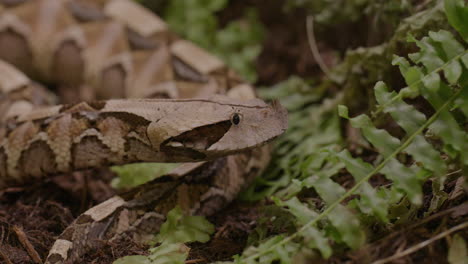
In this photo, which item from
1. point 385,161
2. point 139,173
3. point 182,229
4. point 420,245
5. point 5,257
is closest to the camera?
point 420,245

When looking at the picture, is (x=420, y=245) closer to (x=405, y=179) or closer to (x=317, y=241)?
(x=405, y=179)

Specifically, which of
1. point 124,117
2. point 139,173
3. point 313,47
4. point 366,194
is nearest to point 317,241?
point 366,194

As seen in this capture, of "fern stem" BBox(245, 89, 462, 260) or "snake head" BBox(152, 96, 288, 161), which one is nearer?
"fern stem" BBox(245, 89, 462, 260)

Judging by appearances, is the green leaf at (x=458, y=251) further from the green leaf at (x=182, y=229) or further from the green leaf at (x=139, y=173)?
the green leaf at (x=139, y=173)

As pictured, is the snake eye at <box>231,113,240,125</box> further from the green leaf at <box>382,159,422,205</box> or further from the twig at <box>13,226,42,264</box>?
the twig at <box>13,226,42,264</box>

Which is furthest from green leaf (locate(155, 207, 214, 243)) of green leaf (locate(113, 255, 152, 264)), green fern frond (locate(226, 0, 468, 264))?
green fern frond (locate(226, 0, 468, 264))

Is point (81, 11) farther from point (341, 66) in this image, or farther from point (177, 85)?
point (341, 66)

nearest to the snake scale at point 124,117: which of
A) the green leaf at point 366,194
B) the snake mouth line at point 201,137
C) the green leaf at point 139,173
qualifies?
the snake mouth line at point 201,137
